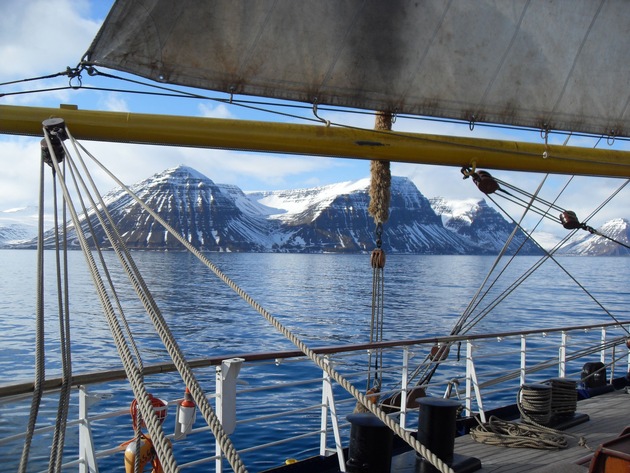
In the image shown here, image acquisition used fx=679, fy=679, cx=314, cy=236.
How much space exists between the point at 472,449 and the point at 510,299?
45.3m

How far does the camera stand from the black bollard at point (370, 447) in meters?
4.38

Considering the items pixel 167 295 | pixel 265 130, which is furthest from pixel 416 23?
pixel 167 295

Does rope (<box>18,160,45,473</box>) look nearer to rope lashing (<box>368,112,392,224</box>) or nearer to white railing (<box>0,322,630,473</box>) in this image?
white railing (<box>0,322,630,473</box>)

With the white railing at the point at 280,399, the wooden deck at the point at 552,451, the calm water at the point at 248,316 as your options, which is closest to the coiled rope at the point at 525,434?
the wooden deck at the point at 552,451

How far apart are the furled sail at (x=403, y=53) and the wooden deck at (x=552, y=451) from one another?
287 centimetres

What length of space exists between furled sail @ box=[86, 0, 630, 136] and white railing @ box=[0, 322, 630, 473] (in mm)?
2242

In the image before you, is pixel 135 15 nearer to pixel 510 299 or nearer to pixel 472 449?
pixel 472 449

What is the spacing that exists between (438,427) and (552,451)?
124cm

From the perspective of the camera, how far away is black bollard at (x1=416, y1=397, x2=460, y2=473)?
4.85m

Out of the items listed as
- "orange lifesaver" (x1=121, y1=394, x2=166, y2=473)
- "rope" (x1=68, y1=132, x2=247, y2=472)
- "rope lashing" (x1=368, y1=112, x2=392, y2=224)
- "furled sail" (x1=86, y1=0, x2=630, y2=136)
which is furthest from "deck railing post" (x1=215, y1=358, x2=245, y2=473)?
"rope lashing" (x1=368, y1=112, x2=392, y2=224)

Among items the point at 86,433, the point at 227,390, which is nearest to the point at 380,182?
the point at 227,390

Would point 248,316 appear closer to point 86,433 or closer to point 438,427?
point 438,427

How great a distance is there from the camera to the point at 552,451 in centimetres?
549

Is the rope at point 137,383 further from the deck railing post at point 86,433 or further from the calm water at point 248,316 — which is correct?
the calm water at point 248,316
